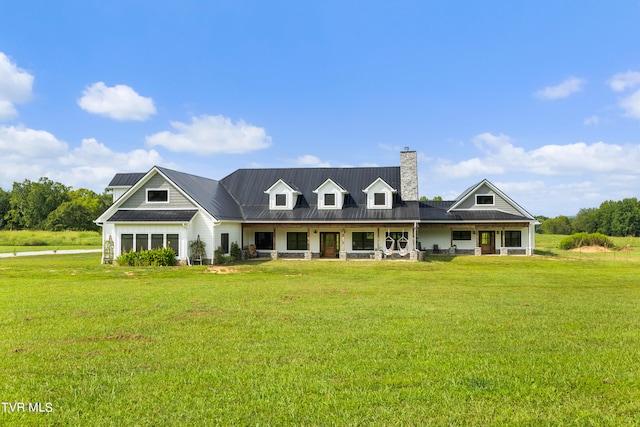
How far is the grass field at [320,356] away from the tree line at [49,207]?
2466 inches

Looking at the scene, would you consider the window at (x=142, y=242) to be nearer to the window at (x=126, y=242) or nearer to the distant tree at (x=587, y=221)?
the window at (x=126, y=242)

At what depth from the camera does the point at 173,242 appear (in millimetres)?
24875

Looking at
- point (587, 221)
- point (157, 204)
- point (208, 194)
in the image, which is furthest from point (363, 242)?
point (587, 221)

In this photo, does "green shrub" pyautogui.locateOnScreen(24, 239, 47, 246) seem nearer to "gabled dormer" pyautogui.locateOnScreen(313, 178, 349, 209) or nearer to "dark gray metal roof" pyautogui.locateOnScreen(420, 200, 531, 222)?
"gabled dormer" pyautogui.locateOnScreen(313, 178, 349, 209)

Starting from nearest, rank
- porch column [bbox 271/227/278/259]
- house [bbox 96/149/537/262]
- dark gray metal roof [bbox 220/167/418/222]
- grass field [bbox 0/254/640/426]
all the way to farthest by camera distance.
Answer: grass field [bbox 0/254/640/426] < house [bbox 96/149/537/262] < dark gray metal roof [bbox 220/167/418/222] < porch column [bbox 271/227/278/259]

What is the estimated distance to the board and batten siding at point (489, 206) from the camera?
106ft

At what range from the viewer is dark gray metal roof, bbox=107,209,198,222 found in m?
24.6

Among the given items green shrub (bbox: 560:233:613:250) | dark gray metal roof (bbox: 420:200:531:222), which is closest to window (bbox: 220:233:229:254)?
dark gray metal roof (bbox: 420:200:531:222)

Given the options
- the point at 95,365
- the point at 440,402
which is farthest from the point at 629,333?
the point at 95,365

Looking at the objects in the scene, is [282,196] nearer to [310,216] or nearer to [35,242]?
[310,216]

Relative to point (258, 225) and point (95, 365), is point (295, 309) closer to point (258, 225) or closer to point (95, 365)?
point (95, 365)

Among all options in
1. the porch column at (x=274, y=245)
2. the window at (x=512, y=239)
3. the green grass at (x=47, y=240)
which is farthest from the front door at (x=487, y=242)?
the green grass at (x=47, y=240)

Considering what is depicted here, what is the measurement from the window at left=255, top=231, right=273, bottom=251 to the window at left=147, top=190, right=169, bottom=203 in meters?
6.71

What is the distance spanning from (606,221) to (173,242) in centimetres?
9101
